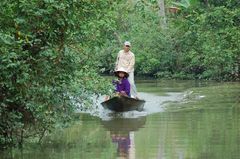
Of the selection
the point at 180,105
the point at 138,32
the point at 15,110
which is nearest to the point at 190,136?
the point at 15,110

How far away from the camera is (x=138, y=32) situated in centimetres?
4191

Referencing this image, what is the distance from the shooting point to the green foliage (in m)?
10.4

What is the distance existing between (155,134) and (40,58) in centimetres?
483

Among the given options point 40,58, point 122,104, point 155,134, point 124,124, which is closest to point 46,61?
point 40,58

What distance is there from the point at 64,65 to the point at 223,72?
24.3 metres

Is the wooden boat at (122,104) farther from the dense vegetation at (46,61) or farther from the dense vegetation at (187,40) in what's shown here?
the dense vegetation at (187,40)

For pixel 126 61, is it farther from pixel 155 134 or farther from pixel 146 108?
pixel 155 134

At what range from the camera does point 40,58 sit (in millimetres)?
10766

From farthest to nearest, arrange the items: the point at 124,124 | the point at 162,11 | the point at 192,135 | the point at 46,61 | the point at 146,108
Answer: the point at 162,11 → the point at 146,108 → the point at 124,124 → the point at 192,135 → the point at 46,61

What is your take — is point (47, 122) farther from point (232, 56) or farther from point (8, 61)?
point (232, 56)

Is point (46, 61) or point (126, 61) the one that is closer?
point (46, 61)

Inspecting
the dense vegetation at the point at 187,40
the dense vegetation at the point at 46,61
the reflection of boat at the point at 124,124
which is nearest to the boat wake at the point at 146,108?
the reflection of boat at the point at 124,124

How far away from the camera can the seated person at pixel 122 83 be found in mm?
19891

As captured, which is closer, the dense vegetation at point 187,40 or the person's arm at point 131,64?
the person's arm at point 131,64
